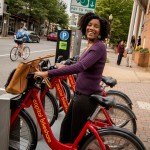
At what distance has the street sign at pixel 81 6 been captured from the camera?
7.86 metres

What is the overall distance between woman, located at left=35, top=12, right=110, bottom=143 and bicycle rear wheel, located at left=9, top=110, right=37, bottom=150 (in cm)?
45

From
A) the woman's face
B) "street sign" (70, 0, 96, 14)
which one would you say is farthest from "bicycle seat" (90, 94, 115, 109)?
"street sign" (70, 0, 96, 14)

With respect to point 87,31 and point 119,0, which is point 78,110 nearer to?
point 87,31

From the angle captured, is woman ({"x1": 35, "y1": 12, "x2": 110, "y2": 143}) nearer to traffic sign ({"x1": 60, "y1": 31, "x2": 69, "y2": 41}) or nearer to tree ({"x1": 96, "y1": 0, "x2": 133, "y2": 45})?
traffic sign ({"x1": 60, "y1": 31, "x2": 69, "y2": 41})

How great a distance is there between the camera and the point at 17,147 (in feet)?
12.4

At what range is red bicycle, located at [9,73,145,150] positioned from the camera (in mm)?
3268

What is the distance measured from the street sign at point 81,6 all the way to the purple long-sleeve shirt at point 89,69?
460 centimetres

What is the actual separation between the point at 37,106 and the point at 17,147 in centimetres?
58

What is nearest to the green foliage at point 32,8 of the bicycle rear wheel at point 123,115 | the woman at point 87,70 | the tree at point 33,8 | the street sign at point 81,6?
the tree at point 33,8

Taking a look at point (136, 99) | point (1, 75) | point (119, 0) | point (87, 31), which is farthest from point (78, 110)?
point (119, 0)

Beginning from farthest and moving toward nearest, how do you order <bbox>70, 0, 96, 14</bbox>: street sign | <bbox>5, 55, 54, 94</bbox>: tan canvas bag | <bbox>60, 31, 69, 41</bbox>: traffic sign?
<bbox>70, 0, 96, 14</bbox>: street sign, <bbox>60, 31, 69, 41</bbox>: traffic sign, <bbox>5, 55, 54, 94</bbox>: tan canvas bag

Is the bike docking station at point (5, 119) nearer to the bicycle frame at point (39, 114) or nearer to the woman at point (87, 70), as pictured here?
the bicycle frame at point (39, 114)

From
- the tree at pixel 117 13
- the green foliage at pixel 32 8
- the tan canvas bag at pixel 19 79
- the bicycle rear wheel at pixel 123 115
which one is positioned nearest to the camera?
the tan canvas bag at pixel 19 79

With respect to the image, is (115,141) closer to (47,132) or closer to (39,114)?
(47,132)
